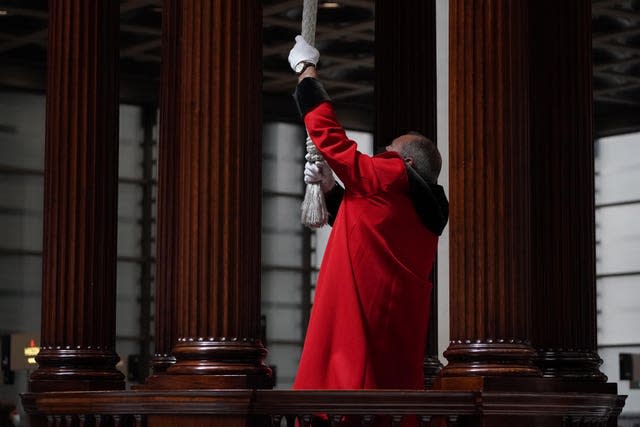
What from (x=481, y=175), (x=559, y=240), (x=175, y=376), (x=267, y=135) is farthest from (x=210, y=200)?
(x=267, y=135)

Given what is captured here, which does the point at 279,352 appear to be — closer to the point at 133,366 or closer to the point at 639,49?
the point at 133,366

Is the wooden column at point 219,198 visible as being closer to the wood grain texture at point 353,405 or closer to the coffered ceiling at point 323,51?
the wood grain texture at point 353,405

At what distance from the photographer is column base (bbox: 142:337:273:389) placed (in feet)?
23.8

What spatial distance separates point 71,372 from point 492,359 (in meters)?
3.05

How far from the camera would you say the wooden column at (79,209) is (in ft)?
30.3

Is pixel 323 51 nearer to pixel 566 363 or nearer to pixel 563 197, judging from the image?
pixel 563 197

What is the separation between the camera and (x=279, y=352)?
3462 centimetres

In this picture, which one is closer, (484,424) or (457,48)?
(484,424)

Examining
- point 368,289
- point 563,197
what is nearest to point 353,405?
point 368,289

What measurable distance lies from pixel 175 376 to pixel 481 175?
6.20ft

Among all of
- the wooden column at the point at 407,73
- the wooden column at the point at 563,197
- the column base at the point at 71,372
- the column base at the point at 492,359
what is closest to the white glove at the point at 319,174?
the column base at the point at 492,359

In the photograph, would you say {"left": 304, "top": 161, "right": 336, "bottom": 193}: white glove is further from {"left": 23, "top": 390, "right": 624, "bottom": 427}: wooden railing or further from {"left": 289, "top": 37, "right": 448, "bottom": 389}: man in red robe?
{"left": 23, "top": 390, "right": 624, "bottom": 427}: wooden railing

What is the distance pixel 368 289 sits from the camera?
770 centimetres

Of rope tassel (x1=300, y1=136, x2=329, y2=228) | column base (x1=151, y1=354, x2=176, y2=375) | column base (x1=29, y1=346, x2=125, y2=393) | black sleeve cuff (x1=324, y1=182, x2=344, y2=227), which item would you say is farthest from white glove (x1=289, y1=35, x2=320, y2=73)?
column base (x1=151, y1=354, x2=176, y2=375)
